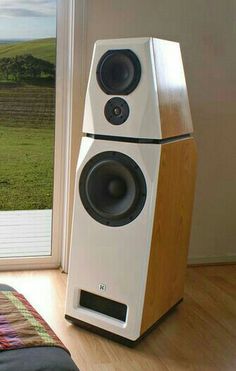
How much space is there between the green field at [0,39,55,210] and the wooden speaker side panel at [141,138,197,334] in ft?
2.57

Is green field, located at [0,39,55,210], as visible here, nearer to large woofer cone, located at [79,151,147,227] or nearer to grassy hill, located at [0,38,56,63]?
grassy hill, located at [0,38,56,63]

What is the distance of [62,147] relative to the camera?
2395 millimetres

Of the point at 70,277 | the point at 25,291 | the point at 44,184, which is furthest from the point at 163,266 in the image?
the point at 44,184

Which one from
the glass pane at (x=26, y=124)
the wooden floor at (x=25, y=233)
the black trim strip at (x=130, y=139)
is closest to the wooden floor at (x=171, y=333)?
the wooden floor at (x=25, y=233)

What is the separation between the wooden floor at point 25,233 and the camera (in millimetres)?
2490

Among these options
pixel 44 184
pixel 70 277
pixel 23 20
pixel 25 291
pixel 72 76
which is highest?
pixel 23 20

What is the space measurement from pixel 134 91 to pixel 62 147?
80cm

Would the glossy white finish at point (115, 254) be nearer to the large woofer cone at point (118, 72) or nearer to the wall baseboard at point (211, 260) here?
the large woofer cone at point (118, 72)

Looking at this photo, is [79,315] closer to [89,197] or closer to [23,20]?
[89,197]

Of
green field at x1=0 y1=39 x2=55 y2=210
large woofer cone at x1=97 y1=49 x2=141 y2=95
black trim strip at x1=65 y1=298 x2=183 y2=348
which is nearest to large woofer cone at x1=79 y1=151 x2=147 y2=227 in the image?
large woofer cone at x1=97 y1=49 x2=141 y2=95

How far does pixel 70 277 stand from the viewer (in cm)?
190

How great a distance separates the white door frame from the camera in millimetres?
2268

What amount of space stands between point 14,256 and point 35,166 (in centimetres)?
47

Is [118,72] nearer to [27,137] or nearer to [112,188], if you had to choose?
[112,188]
